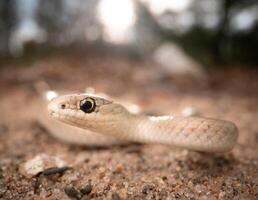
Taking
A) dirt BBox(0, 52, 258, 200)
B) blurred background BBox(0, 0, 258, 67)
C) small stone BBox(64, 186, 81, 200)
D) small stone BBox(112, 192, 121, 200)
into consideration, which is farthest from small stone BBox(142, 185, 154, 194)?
blurred background BBox(0, 0, 258, 67)

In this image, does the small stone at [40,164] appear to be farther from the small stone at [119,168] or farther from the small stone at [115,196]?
the small stone at [115,196]

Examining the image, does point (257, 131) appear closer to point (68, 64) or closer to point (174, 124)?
point (174, 124)

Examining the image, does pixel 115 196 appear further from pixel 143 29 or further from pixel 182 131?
pixel 143 29

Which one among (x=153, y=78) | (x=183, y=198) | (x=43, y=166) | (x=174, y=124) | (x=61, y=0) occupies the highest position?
(x=61, y=0)

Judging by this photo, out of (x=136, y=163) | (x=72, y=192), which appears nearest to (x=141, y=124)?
(x=136, y=163)

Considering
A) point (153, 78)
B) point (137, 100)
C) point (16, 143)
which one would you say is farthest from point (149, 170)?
point (153, 78)

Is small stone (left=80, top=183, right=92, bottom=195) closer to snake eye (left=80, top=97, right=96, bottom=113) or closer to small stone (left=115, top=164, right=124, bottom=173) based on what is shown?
small stone (left=115, top=164, right=124, bottom=173)

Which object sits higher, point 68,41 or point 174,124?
point 68,41

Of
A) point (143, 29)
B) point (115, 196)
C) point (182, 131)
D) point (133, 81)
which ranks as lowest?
point (115, 196)
